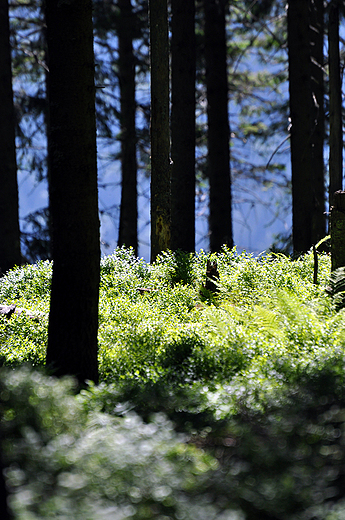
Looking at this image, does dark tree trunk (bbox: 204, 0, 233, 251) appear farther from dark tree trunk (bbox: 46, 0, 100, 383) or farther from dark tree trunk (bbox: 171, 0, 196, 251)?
dark tree trunk (bbox: 46, 0, 100, 383)

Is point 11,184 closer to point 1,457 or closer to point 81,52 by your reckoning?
point 81,52

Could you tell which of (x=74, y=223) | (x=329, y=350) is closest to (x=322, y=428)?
(x=329, y=350)

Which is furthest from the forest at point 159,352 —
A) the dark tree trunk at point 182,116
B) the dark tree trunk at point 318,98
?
the dark tree trunk at point 182,116

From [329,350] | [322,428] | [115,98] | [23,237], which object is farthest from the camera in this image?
[115,98]

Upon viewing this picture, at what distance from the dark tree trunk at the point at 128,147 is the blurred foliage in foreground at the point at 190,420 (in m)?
9.57

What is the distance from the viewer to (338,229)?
22.4ft

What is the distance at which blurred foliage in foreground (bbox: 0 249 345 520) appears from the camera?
2.46 metres

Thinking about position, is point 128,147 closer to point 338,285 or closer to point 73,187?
point 338,285

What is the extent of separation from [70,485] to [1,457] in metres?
0.60

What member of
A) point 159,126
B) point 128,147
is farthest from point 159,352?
point 128,147

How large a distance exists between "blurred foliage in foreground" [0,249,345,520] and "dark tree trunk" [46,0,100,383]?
507 mm

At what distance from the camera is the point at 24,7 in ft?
51.2

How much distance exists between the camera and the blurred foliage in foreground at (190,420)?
96.7 inches

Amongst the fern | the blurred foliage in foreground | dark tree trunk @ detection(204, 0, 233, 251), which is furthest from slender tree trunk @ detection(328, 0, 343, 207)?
the blurred foliage in foreground
